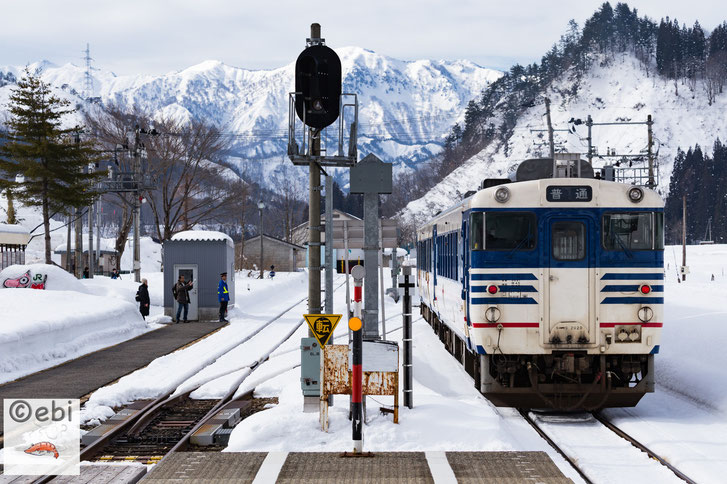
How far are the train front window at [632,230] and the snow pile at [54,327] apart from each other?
11387 millimetres

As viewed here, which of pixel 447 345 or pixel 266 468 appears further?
pixel 447 345

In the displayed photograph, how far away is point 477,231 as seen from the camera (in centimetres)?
1143

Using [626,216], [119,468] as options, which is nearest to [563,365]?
[626,216]

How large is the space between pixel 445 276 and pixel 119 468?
29.9ft

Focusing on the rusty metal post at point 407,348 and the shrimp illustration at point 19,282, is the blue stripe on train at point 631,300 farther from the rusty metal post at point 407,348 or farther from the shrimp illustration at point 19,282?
the shrimp illustration at point 19,282

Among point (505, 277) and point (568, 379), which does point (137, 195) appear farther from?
point (568, 379)

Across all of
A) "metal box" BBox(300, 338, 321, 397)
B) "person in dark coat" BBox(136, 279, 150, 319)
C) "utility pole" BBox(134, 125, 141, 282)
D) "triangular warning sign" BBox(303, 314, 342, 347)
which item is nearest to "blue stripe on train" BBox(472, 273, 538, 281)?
"metal box" BBox(300, 338, 321, 397)

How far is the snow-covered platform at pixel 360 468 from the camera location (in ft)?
24.2

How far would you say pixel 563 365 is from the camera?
1121cm

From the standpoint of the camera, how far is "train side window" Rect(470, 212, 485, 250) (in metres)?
11.4

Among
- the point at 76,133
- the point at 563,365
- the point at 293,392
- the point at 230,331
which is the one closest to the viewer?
the point at 563,365

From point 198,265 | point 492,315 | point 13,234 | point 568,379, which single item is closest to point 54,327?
point 198,265

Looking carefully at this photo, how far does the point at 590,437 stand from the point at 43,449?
667 cm

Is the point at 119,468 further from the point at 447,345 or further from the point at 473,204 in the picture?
the point at 447,345
